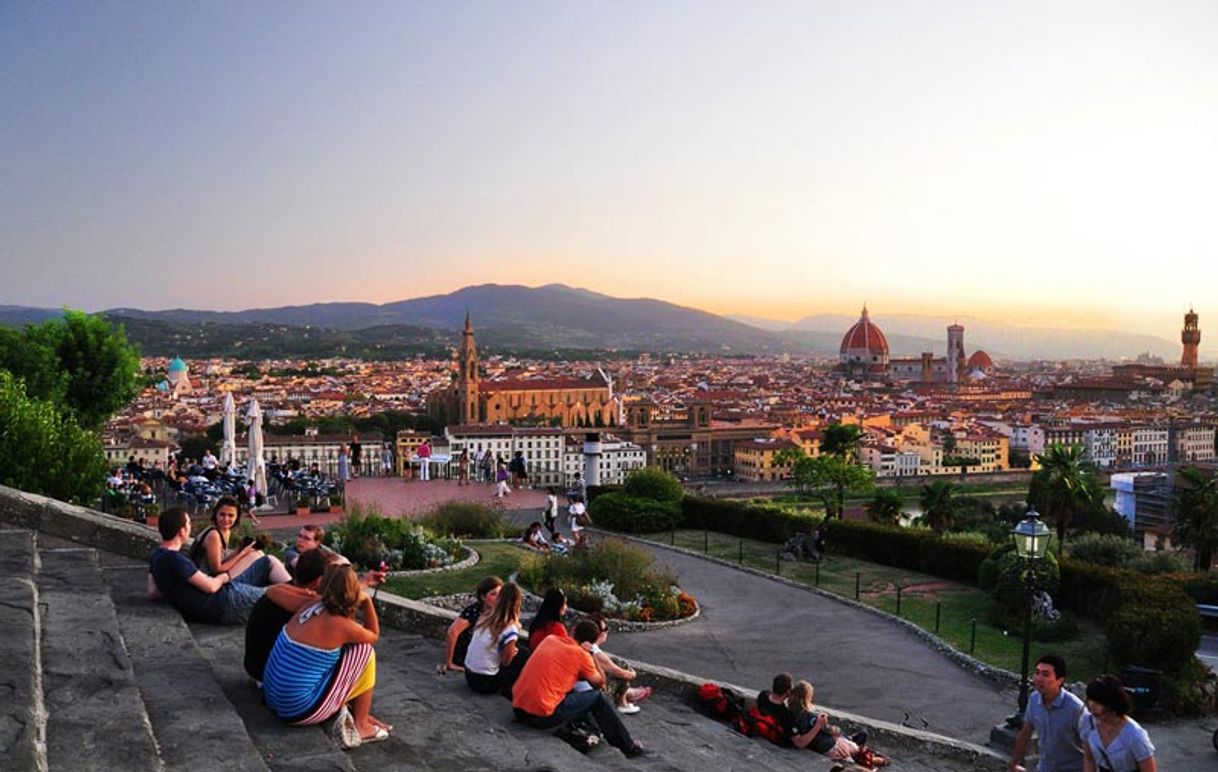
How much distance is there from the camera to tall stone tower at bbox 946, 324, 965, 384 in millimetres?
165375

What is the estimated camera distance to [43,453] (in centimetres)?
1207

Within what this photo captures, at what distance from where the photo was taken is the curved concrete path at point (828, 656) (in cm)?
827

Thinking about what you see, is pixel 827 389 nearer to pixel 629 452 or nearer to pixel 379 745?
pixel 629 452

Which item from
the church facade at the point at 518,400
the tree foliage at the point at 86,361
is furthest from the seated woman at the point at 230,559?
the church facade at the point at 518,400

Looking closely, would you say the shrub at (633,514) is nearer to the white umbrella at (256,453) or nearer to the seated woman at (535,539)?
the seated woman at (535,539)

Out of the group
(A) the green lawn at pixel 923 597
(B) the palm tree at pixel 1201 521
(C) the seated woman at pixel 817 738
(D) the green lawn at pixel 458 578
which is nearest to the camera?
(C) the seated woman at pixel 817 738

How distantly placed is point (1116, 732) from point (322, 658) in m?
3.10

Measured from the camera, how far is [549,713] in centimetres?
490

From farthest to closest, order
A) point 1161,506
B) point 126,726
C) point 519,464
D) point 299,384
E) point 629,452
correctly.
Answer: point 299,384
point 629,452
point 1161,506
point 519,464
point 126,726

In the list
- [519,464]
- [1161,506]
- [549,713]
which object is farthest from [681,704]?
[1161,506]

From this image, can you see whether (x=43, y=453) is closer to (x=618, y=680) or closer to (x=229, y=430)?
(x=229, y=430)

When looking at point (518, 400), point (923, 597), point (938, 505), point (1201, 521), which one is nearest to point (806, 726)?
point (923, 597)

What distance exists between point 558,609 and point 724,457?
261 feet

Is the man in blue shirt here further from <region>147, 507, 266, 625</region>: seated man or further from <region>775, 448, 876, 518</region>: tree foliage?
<region>775, 448, 876, 518</region>: tree foliage
